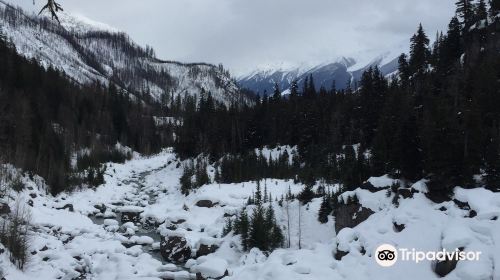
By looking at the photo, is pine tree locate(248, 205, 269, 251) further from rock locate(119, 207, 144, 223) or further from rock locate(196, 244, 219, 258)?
rock locate(119, 207, 144, 223)

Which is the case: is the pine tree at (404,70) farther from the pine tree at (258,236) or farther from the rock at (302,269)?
the rock at (302,269)

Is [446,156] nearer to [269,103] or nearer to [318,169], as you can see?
[318,169]

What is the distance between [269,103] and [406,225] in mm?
69360

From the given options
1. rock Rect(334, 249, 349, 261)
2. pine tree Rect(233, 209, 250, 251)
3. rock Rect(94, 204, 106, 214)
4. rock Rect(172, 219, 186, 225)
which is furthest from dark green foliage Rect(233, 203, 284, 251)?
rock Rect(94, 204, 106, 214)

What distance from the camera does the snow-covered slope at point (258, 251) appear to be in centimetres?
1956

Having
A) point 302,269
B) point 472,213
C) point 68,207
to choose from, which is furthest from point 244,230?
point 68,207

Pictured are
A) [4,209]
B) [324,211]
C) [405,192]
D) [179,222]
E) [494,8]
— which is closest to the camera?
[405,192]

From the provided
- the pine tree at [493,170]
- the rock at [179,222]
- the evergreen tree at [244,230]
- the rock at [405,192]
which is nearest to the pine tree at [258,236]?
the evergreen tree at [244,230]

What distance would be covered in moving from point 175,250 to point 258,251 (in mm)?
6475

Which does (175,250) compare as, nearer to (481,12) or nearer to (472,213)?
(472,213)

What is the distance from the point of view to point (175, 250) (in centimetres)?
2914

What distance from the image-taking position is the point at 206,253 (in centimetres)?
2992

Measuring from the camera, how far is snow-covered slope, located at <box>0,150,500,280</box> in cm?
1956

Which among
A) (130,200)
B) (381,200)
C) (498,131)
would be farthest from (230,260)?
(130,200)
